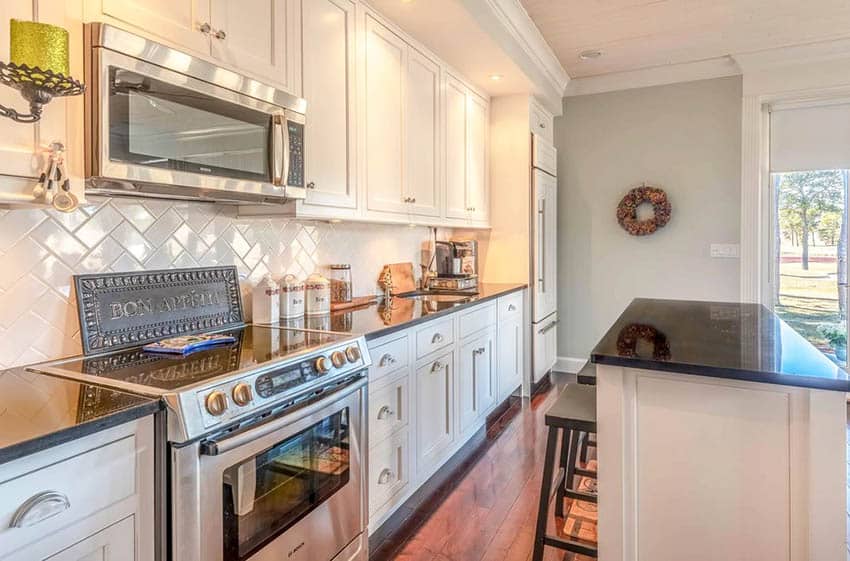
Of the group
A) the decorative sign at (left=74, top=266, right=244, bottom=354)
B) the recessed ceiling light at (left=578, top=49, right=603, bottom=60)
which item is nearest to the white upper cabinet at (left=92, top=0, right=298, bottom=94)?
the decorative sign at (left=74, top=266, right=244, bottom=354)

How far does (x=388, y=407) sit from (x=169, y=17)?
1.58 m

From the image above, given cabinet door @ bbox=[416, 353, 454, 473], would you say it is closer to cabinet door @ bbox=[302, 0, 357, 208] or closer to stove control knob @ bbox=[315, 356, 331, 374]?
stove control knob @ bbox=[315, 356, 331, 374]

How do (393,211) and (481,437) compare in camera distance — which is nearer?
(393,211)

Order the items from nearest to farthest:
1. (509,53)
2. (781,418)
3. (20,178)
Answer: (20,178) < (781,418) < (509,53)

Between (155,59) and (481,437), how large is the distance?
2.65 metres

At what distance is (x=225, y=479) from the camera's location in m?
1.33

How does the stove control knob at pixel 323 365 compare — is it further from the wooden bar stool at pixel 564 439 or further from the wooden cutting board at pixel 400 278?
the wooden cutting board at pixel 400 278

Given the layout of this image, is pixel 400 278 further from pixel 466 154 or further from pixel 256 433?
pixel 256 433

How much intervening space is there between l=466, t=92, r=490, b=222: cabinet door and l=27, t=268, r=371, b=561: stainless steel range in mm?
2150

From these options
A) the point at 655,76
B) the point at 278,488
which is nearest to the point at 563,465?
the point at 278,488

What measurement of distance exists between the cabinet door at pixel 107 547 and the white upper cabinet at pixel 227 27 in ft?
4.09

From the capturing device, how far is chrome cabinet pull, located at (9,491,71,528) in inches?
36.6

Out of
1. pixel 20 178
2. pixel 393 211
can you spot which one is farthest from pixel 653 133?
pixel 20 178

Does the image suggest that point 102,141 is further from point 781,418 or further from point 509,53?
point 509,53
